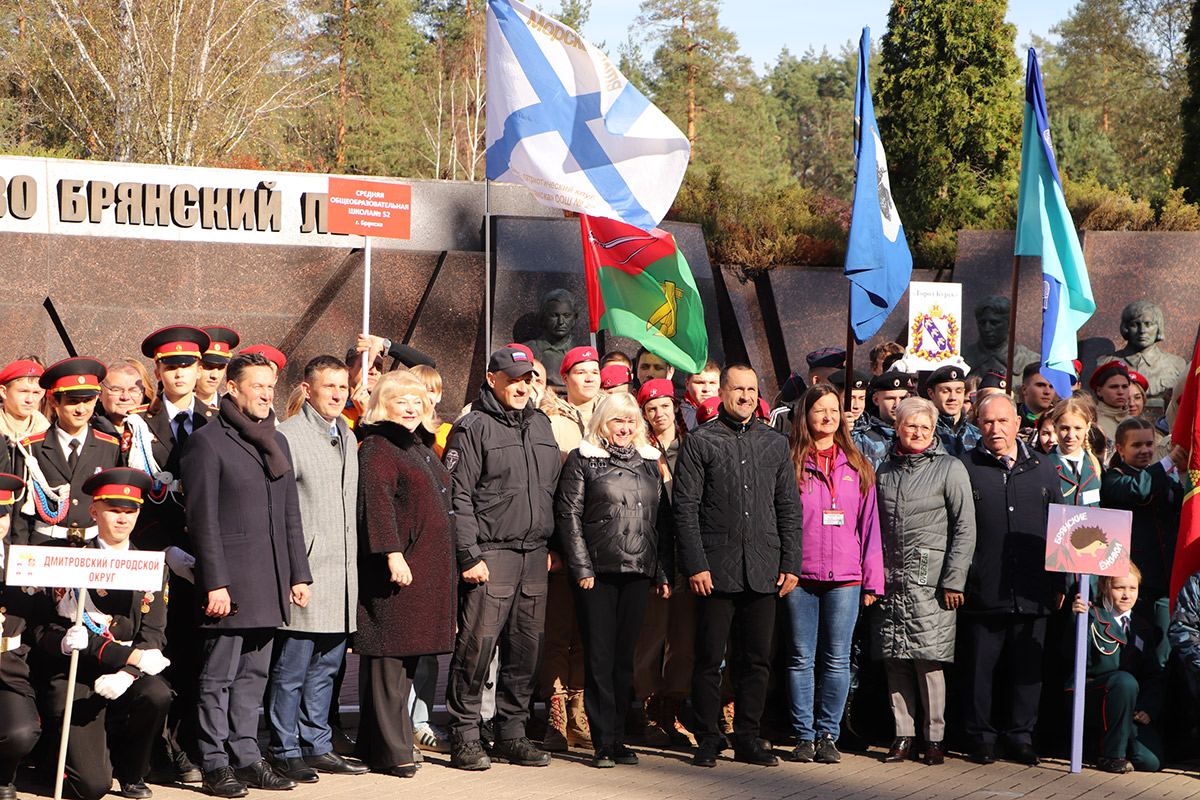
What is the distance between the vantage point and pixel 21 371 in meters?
6.16

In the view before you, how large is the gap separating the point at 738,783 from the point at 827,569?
1.15 m

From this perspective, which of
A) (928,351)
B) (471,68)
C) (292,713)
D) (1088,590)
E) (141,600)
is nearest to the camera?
(141,600)

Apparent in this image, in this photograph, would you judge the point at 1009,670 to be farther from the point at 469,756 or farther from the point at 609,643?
the point at 469,756

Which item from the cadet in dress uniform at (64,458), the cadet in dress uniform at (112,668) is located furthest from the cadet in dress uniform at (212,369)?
the cadet in dress uniform at (112,668)

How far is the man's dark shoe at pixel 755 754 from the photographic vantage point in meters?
6.29

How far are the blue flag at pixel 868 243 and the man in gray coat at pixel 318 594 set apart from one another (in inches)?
120

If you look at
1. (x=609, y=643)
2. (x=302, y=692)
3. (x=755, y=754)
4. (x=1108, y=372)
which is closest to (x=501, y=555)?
(x=609, y=643)

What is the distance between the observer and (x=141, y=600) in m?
5.41

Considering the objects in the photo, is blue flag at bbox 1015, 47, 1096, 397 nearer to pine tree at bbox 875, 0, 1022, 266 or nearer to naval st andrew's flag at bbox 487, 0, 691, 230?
naval st andrew's flag at bbox 487, 0, 691, 230

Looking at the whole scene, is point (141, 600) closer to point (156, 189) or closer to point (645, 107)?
point (645, 107)

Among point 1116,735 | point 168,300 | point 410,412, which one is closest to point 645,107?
point 410,412

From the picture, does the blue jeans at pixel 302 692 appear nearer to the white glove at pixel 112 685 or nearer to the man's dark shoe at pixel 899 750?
the white glove at pixel 112 685

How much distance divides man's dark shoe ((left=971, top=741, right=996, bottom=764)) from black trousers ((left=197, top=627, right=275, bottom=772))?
11.4ft

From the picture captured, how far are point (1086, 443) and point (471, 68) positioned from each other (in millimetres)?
30775
